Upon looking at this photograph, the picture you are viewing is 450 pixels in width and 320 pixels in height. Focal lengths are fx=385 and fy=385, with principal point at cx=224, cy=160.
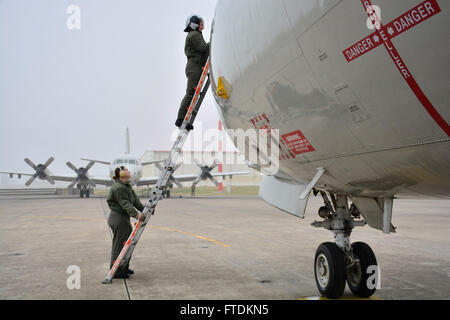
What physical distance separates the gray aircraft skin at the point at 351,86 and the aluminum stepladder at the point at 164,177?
128 cm

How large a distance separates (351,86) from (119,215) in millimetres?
4170

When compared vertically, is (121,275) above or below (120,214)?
below

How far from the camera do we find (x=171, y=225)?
1329 cm

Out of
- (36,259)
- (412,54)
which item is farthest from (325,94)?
(36,259)

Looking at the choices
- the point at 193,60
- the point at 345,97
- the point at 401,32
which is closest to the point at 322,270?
the point at 345,97

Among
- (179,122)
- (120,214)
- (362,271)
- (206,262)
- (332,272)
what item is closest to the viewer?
(332,272)

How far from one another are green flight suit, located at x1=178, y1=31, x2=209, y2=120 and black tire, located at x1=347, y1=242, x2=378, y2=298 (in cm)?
306

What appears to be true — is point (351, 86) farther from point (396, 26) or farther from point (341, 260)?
point (341, 260)

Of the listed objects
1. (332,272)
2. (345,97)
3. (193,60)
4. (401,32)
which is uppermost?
(193,60)

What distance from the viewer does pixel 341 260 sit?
4.40 meters

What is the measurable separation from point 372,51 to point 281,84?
107 cm

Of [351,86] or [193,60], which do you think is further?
[193,60]

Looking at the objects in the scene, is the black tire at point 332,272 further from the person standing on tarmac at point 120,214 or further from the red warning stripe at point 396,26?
the person standing on tarmac at point 120,214
